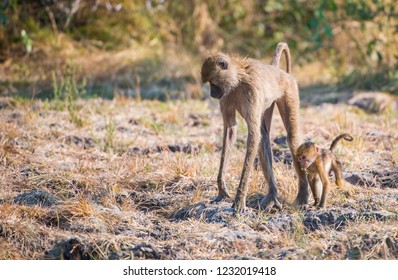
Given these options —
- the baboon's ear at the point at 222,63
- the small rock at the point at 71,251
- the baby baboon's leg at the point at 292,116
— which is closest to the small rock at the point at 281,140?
the baby baboon's leg at the point at 292,116

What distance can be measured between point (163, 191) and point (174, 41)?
7.17m

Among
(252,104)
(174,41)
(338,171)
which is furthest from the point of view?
(174,41)

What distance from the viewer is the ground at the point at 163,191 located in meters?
5.50

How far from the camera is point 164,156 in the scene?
7922 mm

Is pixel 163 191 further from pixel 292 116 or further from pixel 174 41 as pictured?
pixel 174 41

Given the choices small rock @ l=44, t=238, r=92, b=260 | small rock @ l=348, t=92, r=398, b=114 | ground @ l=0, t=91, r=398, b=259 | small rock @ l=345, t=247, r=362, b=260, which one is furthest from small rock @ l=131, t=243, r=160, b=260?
small rock @ l=348, t=92, r=398, b=114

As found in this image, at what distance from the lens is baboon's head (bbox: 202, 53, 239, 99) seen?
20.2 feet

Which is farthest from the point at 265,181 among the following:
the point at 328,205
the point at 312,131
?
the point at 312,131

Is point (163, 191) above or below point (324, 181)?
below

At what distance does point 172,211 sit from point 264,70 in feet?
5.00

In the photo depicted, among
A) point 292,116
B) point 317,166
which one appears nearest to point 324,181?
point 317,166

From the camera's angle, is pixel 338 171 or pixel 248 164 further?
pixel 338 171

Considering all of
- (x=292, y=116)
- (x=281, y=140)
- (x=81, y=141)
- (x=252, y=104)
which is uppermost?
(x=252, y=104)

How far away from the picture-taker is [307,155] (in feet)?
19.6
